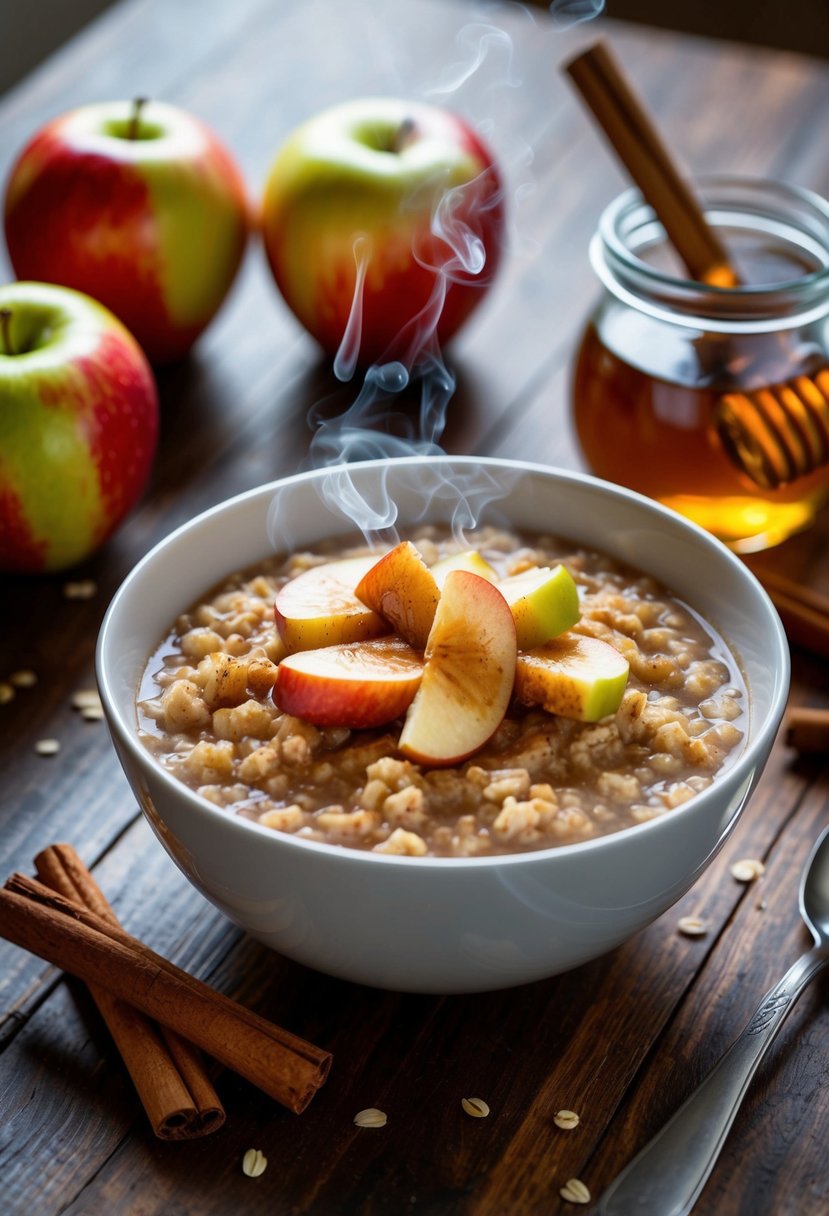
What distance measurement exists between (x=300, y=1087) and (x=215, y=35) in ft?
7.78

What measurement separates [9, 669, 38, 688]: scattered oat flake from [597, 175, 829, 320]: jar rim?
0.92 meters

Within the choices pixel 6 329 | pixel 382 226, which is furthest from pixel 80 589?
pixel 382 226

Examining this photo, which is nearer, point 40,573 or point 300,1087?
point 300,1087

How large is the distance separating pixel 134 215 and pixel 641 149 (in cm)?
75

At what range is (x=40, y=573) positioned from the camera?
1.90 m

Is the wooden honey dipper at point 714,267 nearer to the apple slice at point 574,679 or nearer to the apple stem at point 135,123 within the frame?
the apple slice at point 574,679

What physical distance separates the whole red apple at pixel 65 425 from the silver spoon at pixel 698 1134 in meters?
1.05

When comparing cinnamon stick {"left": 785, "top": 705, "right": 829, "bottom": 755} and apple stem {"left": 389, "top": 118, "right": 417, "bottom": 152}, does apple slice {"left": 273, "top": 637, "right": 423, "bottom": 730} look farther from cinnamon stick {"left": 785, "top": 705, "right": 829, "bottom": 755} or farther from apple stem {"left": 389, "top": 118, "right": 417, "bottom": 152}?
apple stem {"left": 389, "top": 118, "right": 417, "bottom": 152}

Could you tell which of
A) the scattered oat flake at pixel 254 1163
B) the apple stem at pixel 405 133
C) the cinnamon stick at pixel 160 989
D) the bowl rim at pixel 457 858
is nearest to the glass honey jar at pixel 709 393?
the bowl rim at pixel 457 858

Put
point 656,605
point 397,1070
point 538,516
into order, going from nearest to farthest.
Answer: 1. point 397,1070
2. point 656,605
3. point 538,516

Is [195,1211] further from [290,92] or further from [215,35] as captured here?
[215,35]

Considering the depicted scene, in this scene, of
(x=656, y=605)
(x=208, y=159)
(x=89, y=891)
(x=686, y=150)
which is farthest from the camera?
(x=686, y=150)

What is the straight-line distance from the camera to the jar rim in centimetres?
174

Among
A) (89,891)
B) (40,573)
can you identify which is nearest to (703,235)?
(40,573)
